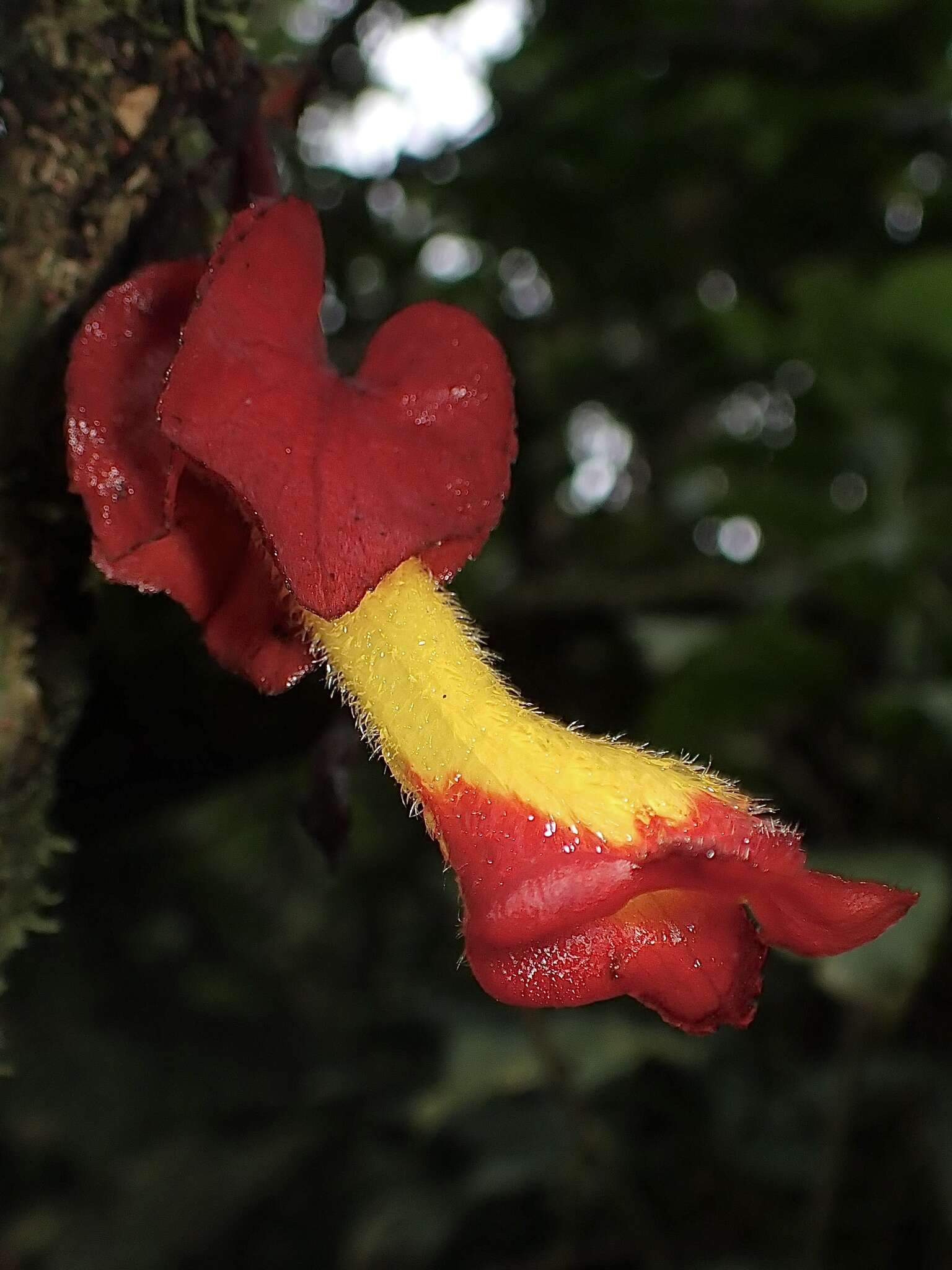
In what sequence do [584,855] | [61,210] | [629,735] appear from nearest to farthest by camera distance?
1. [584,855]
2. [61,210]
3. [629,735]

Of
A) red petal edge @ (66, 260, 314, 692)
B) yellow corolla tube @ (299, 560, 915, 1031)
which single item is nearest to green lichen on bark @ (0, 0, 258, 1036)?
red petal edge @ (66, 260, 314, 692)

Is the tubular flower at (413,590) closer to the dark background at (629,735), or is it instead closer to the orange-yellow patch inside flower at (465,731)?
the orange-yellow patch inside flower at (465,731)

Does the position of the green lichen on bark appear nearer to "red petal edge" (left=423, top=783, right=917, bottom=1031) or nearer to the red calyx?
the red calyx

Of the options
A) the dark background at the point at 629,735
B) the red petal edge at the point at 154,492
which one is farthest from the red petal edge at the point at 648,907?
the dark background at the point at 629,735

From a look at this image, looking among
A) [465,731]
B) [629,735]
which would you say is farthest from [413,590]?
[629,735]

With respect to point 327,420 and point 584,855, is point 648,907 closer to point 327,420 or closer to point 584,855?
point 584,855
